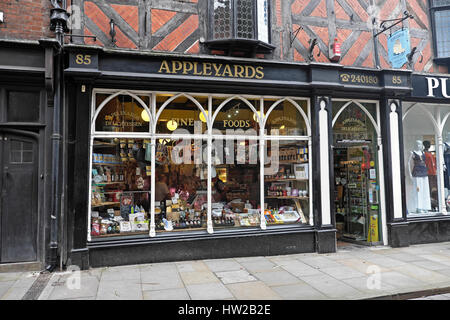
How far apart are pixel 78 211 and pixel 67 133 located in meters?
1.62

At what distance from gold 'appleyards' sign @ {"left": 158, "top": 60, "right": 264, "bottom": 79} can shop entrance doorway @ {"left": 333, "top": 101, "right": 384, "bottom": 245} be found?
261 cm

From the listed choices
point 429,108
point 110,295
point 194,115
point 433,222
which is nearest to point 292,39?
point 194,115

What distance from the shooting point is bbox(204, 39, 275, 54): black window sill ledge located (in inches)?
298

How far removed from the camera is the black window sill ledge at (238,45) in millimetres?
7570

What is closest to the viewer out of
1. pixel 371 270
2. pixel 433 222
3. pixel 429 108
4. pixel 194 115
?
pixel 371 270

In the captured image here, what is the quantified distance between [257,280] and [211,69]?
461 cm

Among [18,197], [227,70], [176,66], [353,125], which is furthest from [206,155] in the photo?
[353,125]

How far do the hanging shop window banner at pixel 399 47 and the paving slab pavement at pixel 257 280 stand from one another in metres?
4.96

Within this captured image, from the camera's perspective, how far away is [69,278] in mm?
6008

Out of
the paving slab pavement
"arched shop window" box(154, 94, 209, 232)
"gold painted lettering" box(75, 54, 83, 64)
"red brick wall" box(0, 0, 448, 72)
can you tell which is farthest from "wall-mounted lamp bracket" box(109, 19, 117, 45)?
the paving slab pavement

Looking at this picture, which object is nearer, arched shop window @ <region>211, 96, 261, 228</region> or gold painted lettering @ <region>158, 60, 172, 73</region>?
gold painted lettering @ <region>158, 60, 172, 73</region>

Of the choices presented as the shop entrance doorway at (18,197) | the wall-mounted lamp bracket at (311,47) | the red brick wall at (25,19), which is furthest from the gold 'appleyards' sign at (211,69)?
the shop entrance doorway at (18,197)

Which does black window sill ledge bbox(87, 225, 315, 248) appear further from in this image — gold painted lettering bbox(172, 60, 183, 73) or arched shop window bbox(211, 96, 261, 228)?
gold painted lettering bbox(172, 60, 183, 73)
